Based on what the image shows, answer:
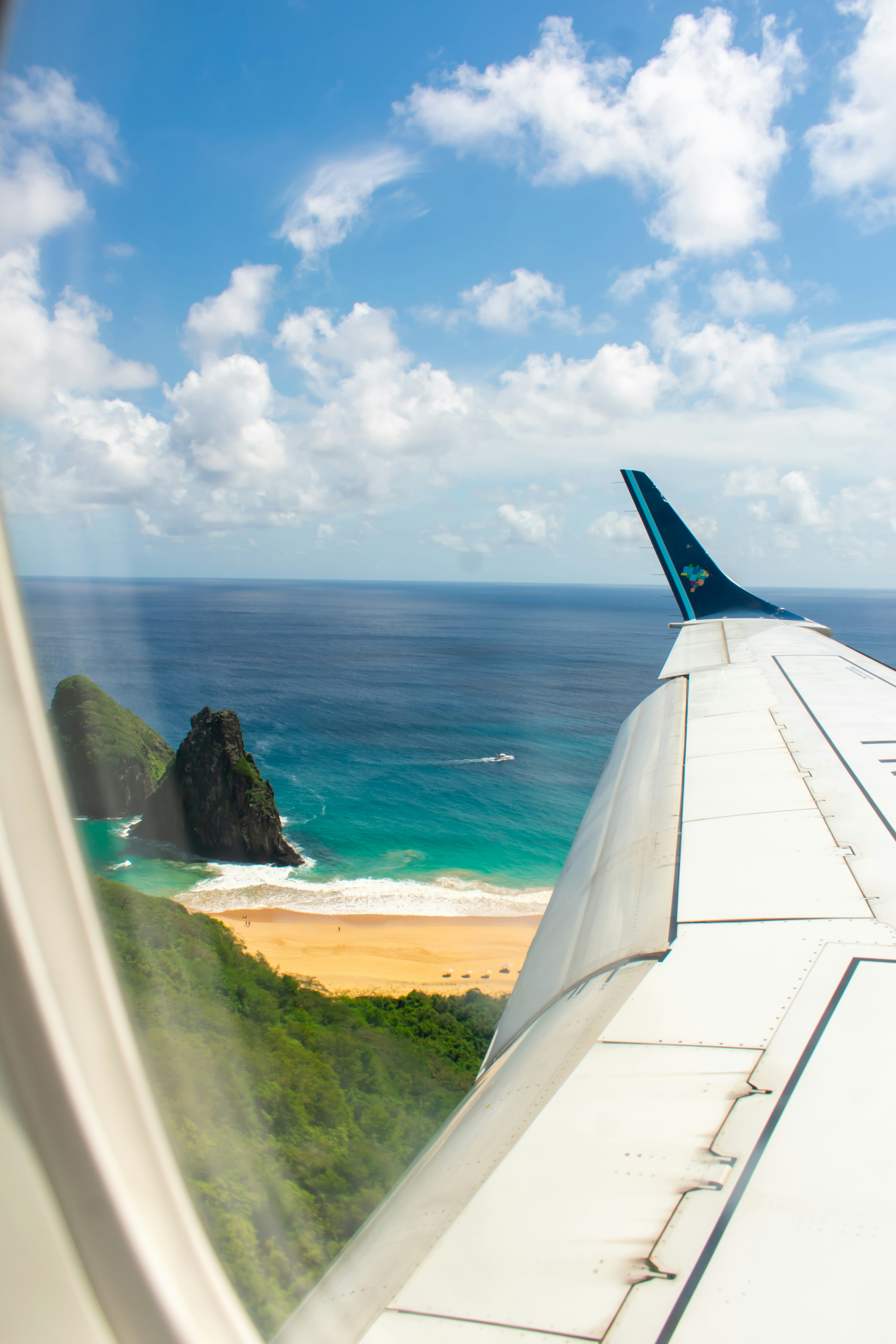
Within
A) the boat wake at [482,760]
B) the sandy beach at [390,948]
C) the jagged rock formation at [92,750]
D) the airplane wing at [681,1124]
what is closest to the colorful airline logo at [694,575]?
the airplane wing at [681,1124]

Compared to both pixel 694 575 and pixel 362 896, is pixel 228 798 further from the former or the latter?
pixel 694 575

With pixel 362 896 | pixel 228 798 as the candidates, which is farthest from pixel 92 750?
pixel 228 798

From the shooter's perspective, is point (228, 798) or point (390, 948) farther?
point (228, 798)

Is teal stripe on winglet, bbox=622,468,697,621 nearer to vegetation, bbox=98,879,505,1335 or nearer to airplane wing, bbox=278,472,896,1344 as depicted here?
airplane wing, bbox=278,472,896,1344

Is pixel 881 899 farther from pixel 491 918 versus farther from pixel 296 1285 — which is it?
pixel 491 918

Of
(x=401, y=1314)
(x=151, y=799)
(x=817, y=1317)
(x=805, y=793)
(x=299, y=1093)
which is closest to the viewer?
(x=817, y=1317)

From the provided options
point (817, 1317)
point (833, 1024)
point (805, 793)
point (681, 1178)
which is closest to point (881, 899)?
point (833, 1024)
